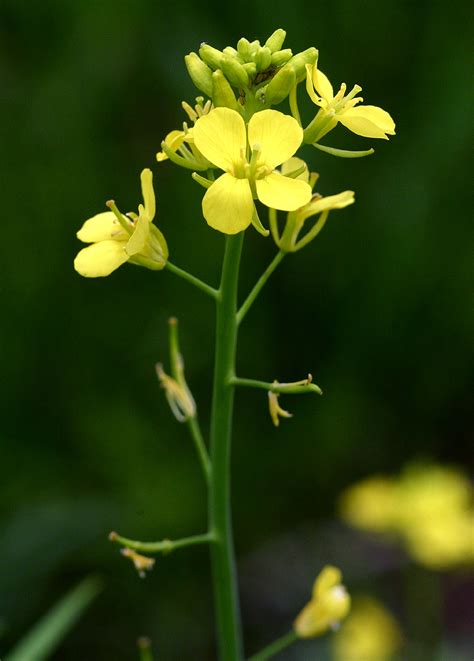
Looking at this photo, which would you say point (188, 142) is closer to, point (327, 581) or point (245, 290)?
point (327, 581)

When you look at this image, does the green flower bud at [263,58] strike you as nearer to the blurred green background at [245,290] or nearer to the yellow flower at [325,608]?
the yellow flower at [325,608]

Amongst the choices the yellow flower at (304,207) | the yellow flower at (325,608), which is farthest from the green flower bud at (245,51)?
the yellow flower at (325,608)

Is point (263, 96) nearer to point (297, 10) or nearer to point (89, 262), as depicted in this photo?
point (89, 262)

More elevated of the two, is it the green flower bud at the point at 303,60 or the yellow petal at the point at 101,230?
the green flower bud at the point at 303,60

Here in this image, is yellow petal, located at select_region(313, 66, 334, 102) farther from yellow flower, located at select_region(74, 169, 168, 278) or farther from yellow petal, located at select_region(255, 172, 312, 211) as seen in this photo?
yellow flower, located at select_region(74, 169, 168, 278)

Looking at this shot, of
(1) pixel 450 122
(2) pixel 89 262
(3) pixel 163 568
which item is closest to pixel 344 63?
(1) pixel 450 122

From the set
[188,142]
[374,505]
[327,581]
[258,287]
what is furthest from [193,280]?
[374,505]
